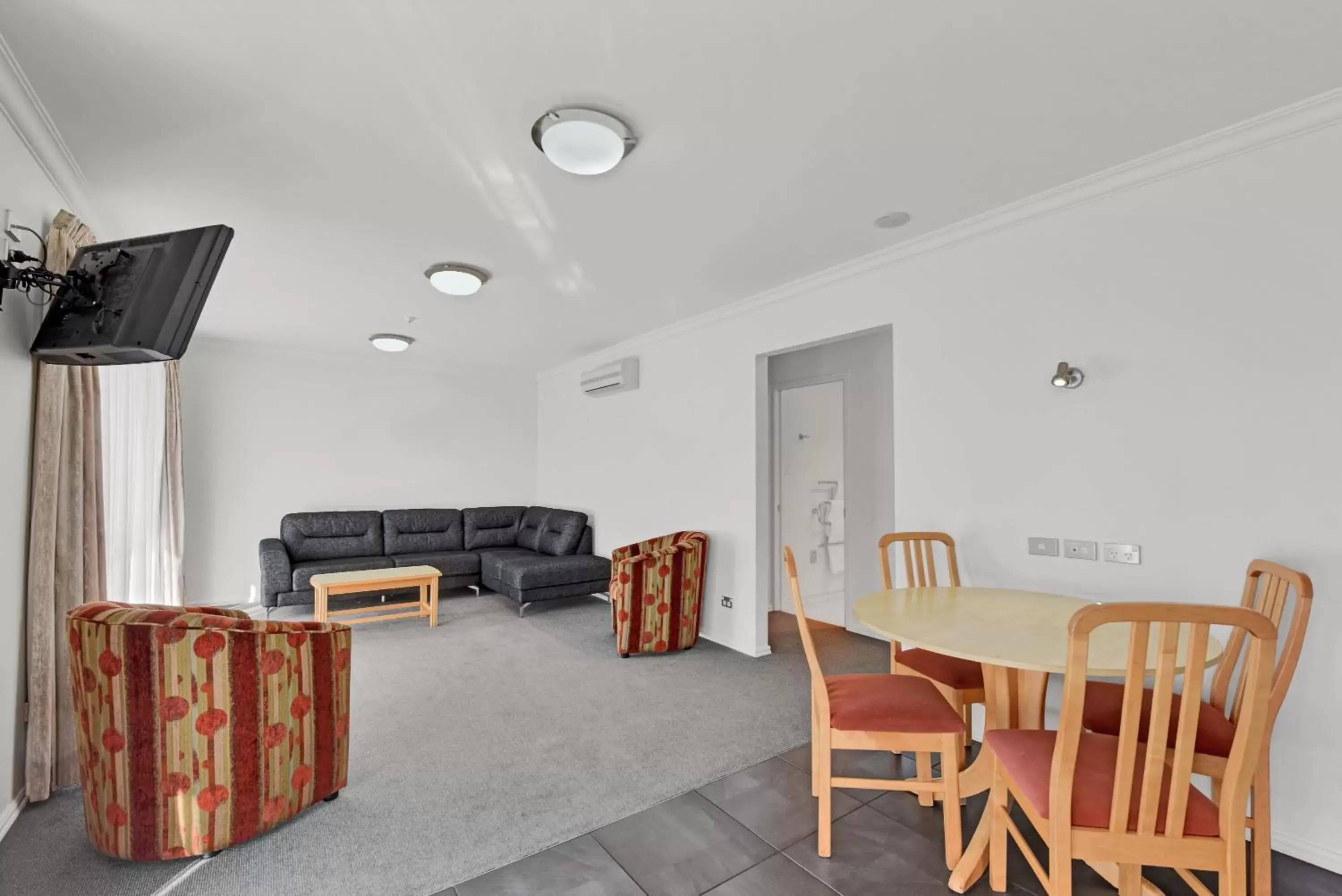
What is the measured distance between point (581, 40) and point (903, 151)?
1320 mm

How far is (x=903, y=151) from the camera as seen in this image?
2354mm

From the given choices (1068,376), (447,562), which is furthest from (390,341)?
(1068,376)

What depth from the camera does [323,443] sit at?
632 centimetres

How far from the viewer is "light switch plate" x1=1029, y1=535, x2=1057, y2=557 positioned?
8.68ft

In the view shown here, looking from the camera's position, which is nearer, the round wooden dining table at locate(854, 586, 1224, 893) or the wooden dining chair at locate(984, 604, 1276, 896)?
the wooden dining chair at locate(984, 604, 1276, 896)

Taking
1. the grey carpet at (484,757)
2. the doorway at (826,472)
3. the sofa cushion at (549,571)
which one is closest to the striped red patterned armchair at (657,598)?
the grey carpet at (484,757)

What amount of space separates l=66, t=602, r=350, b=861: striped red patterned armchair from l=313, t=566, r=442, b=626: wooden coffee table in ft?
9.13

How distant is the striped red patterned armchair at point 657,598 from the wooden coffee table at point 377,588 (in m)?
1.84

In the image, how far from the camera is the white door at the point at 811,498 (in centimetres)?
519

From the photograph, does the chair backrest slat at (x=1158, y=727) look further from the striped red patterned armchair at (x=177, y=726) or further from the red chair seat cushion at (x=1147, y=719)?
the striped red patterned armchair at (x=177, y=726)

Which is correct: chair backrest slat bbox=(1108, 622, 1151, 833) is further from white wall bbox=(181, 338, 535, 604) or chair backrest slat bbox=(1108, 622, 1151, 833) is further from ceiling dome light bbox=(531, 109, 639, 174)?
white wall bbox=(181, 338, 535, 604)

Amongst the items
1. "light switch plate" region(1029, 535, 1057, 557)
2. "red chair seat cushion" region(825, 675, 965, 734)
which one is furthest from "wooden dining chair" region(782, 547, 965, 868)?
"light switch plate" region(1029, 535, 1057, 557)

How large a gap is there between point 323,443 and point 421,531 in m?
1.37

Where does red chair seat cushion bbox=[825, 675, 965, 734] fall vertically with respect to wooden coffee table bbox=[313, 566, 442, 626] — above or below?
above
